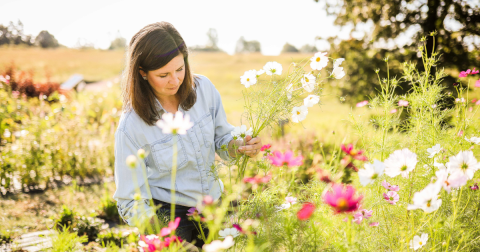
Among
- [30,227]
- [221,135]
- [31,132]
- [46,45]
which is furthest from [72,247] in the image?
[46,45]

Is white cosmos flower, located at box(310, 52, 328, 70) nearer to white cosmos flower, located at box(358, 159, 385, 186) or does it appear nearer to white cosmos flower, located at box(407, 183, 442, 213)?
white cosmos flower, located at box(358, 159, 385, 186)

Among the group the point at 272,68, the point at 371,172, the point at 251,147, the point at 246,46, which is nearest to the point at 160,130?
the point at 251,147

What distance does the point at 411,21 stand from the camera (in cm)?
592

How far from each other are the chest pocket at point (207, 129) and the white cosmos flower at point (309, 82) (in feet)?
A: 2.34

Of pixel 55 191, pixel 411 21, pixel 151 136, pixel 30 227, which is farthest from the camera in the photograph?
pixel 411 21

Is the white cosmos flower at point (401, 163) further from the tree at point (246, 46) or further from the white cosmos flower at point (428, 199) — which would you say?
the tree at point (246, 46)

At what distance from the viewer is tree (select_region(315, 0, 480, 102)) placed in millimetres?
5410

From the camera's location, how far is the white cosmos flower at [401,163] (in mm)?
984

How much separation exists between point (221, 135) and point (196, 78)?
384 millimetres

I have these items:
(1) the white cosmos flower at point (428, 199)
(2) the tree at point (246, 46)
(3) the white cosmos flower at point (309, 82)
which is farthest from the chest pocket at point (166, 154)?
(2) the tree at point (246, 46)

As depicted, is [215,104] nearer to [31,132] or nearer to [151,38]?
[151,38]

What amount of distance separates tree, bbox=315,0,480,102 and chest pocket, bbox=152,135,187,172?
169 inches

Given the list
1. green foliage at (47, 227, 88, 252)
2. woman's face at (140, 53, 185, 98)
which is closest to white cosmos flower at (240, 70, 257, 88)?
woman's face at (140, 53, 185, 98)

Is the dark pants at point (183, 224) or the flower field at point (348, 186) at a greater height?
the flower field at point (348, 186)
